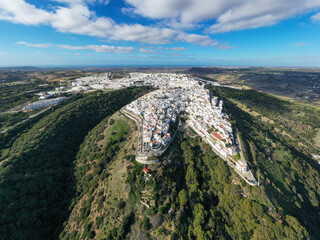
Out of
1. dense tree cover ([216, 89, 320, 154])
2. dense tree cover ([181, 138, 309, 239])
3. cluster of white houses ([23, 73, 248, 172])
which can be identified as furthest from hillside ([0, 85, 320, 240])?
dense tree cover ([216, 89, 320, 154])

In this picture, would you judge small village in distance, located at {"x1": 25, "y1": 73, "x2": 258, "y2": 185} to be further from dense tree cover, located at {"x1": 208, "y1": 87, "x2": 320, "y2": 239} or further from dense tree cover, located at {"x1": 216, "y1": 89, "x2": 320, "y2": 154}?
dense tree cover, located at {"x1": 216, "y1": 89, "x2": 320, "y2": 154}

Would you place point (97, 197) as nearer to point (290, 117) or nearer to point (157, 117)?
point (157, 117)

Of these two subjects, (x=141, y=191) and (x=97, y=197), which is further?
(x=97, y=197)

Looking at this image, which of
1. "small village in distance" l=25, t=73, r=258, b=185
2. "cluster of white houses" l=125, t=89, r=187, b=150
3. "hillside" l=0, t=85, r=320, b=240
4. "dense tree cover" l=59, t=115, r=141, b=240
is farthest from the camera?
"cluster of white houses" l=125, t=89, r=187, b=150

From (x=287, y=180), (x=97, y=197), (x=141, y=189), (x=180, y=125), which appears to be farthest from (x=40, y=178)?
(x=287, y=180)

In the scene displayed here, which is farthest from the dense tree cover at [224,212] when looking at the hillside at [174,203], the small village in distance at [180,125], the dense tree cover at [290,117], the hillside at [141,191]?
the dense tree cover at [290,117]
